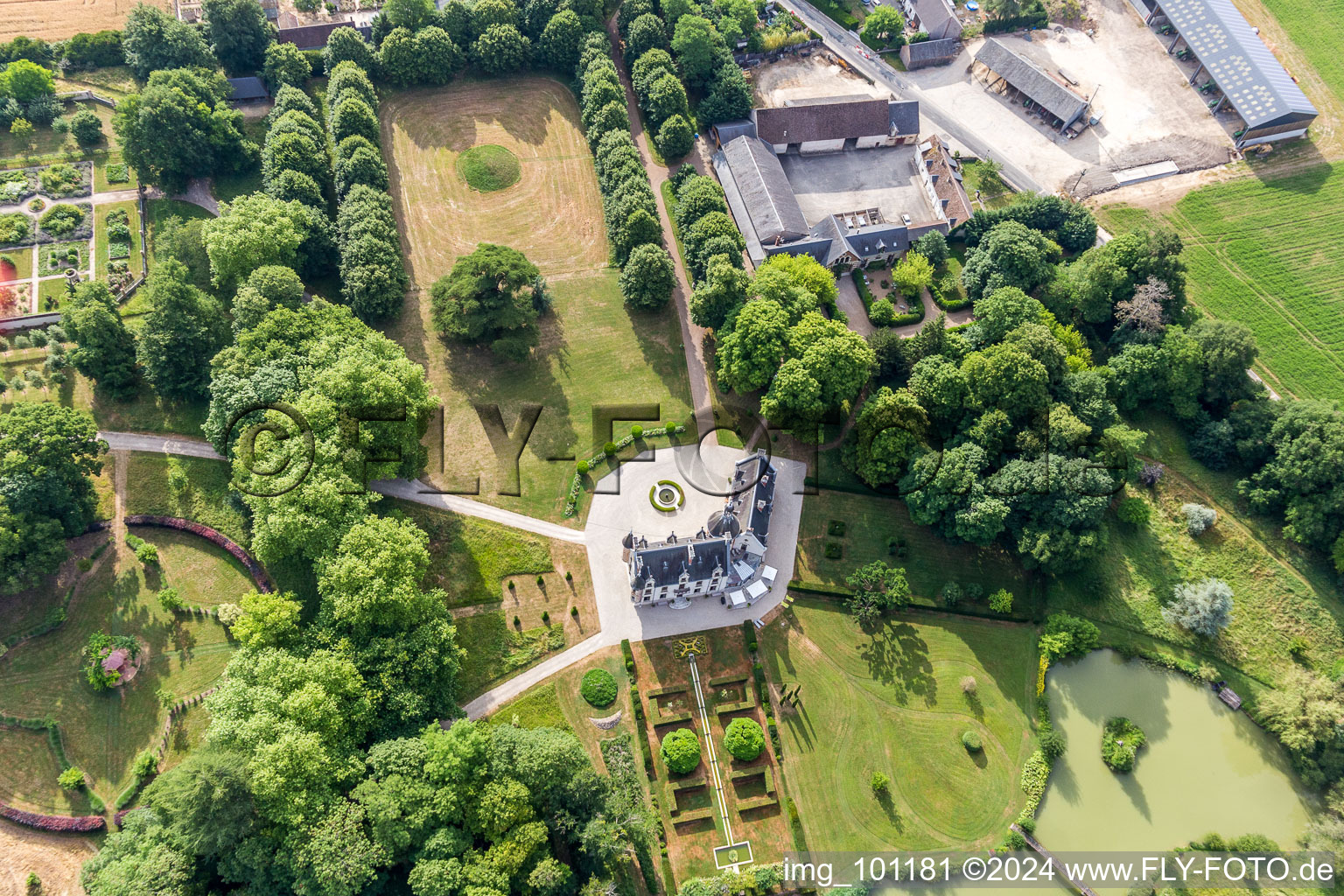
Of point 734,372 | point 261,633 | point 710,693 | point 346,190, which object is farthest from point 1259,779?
point 346,190

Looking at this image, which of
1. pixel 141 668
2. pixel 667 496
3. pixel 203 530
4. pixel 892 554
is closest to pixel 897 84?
pixel 892 554

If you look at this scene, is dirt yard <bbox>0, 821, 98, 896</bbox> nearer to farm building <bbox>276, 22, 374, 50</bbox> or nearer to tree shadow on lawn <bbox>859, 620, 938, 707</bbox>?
tree shadow on lawn <bbox>859, 620, 938, 707</bbox>

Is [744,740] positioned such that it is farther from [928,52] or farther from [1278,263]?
[928,52]

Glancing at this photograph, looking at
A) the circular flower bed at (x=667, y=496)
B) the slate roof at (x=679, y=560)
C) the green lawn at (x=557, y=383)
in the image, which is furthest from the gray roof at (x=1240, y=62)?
the slate roof at (x=679, y=560)

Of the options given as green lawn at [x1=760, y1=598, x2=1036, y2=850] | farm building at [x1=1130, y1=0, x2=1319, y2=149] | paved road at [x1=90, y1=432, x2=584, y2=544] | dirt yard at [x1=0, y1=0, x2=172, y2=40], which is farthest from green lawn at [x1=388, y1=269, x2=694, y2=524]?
farm building at [x1=1130, y1=0, x2=1319, y2=149]

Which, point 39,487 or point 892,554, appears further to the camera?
point 892,554

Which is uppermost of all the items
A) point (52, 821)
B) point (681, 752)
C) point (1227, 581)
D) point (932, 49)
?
point (932, 49)

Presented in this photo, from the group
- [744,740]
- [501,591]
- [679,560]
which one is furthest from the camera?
[501,591]
